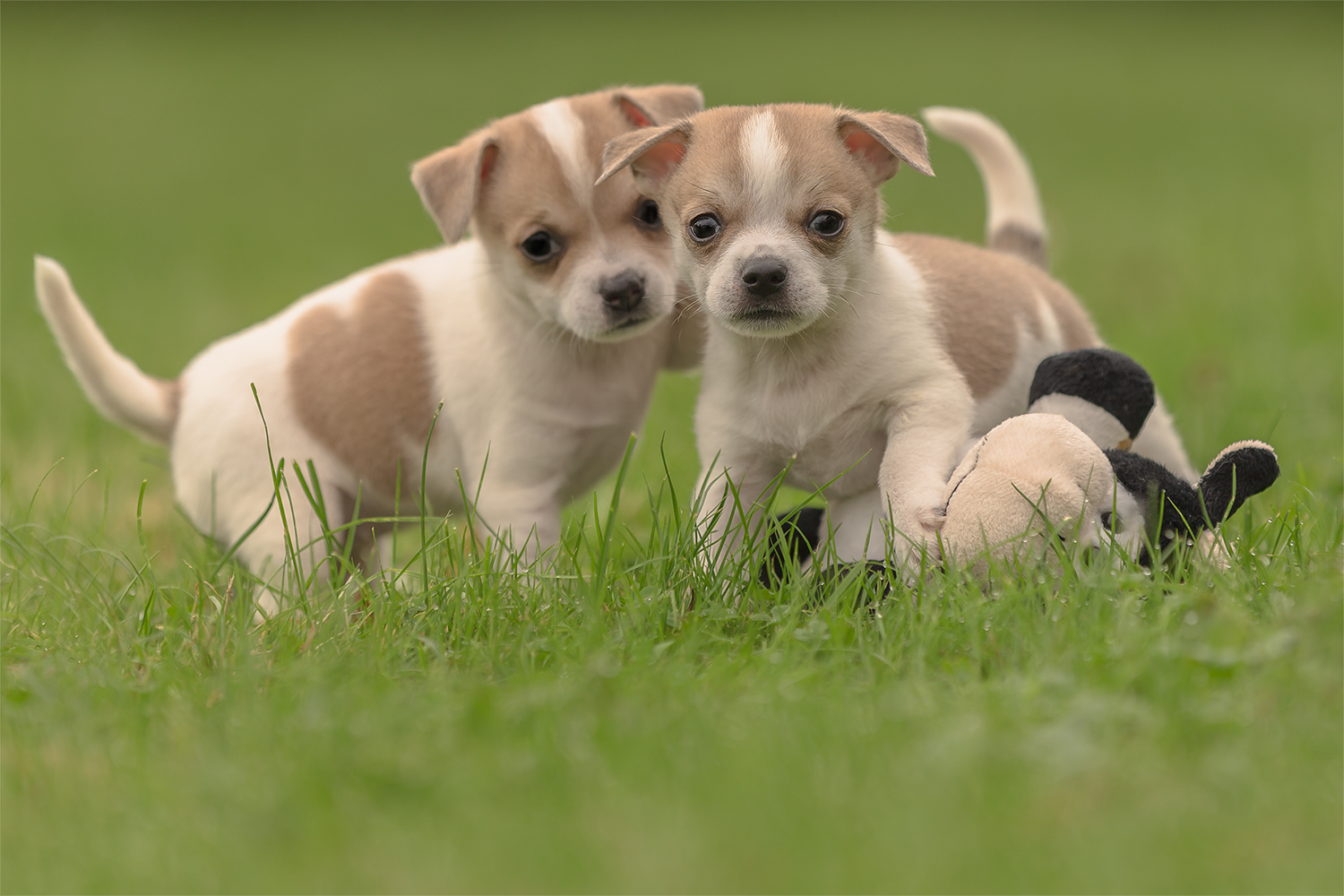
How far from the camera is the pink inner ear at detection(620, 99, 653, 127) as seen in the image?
349cm

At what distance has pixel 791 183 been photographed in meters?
2.84

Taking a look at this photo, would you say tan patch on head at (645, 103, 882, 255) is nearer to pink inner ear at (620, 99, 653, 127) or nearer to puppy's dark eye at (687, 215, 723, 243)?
puppy's dark eye at (687, 215, 723, 243)

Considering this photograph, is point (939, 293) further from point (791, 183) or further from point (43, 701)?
point (43, 701)

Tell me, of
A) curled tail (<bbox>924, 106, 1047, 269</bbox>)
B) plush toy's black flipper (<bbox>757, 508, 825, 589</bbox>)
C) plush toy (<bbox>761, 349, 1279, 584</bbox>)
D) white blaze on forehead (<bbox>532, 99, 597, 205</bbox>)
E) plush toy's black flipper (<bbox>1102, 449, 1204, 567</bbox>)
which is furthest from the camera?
curled tail (<bbox>924, 106, 1047, 269</bbox>)

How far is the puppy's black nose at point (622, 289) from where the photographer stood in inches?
128

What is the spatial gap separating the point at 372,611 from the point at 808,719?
3.57ft

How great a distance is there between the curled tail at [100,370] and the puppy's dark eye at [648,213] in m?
1.59

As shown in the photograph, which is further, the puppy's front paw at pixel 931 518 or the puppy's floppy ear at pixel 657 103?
the puppy's floppy ear at pixel 657 103

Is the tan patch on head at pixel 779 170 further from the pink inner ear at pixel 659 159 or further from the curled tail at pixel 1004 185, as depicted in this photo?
the curled tail at pixel 1004 185

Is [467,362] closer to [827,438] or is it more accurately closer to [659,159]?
[659,159]

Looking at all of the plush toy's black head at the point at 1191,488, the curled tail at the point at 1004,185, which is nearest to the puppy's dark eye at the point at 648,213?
the curled tail at the point at 1004,185

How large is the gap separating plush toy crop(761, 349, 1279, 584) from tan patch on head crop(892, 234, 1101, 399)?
0.20 m

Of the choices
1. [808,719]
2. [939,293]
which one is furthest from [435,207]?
[808,719]

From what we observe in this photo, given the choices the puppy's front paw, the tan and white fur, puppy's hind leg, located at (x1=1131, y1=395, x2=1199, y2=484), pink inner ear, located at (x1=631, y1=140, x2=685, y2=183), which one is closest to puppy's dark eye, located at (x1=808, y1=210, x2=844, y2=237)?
pink inner ear, located at (x1=631, y1=140, x2=685, y2=183)
